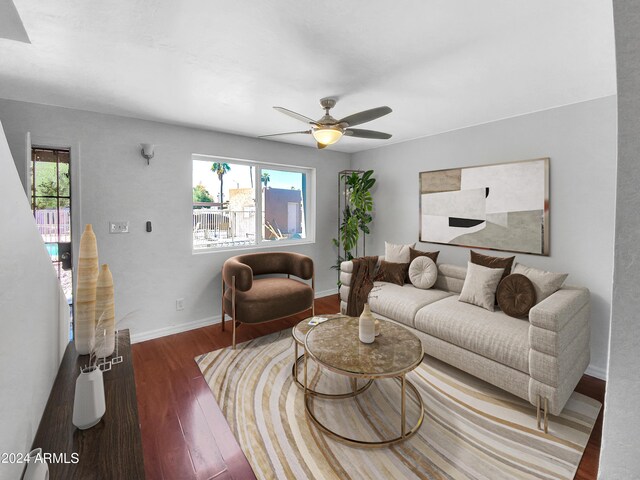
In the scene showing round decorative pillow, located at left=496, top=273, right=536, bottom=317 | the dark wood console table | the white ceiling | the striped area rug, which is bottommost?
the striped area rug

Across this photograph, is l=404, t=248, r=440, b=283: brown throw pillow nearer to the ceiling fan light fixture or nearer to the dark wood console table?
the ceiling fan light fixture

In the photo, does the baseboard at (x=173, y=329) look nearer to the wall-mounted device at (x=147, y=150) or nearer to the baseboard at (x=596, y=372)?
the wall-mounted device at (x=147, y=150)

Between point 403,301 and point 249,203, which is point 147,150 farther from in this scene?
point 403,301

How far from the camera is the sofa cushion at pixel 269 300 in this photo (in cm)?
304

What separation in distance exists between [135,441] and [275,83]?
235 cm

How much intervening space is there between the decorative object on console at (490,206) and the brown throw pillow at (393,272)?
0.60m

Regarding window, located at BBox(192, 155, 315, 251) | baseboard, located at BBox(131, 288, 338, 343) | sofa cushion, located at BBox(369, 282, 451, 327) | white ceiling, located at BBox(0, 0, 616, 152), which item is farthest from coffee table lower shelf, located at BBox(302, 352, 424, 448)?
window, located at BBox(192, 155, 315, 251)

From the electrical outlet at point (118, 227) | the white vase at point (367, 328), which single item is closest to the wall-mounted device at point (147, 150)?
the electrical outlet at point (118, 227)

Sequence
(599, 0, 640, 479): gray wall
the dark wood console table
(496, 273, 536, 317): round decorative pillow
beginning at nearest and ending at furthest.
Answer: (599, 0, 640, 479): gray wall < the dark wood console table < (496, 273, 536, 317): round decorative pillow

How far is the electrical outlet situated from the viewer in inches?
117

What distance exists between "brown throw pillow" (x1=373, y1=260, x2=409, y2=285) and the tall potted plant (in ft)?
2.97

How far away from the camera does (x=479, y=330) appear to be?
2.30 meters

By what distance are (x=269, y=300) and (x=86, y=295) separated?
1745 millimetres

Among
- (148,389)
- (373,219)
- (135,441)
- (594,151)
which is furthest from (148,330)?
(594,151)
